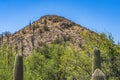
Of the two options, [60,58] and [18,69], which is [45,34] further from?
[18,69]

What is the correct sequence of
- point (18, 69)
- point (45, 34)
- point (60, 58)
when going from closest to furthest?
point (18, 69) < point (60, 58) < point (45, 34)

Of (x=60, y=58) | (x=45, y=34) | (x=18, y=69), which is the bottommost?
(x=18, y=69)

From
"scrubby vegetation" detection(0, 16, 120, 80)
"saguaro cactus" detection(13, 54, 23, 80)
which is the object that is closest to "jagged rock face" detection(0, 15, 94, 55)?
"scrubby vegetation" detection(0, 16, 120, 80)

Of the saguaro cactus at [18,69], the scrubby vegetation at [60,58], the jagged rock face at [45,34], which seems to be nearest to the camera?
the saguaro cactus at [18,69]

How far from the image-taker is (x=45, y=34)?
5340 inches

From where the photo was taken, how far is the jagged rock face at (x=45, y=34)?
12538 centimetres

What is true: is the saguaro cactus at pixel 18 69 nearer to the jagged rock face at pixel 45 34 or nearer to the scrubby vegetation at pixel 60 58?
the scrubby vegetation at pixel 60 58

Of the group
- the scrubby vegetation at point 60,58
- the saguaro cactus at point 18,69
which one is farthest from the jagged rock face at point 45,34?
the saguaro cactus at point 18,69

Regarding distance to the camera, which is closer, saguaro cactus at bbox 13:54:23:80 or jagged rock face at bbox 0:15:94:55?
saguaro cactus at bbox 13:54:23:80

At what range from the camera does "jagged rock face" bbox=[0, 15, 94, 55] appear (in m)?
125

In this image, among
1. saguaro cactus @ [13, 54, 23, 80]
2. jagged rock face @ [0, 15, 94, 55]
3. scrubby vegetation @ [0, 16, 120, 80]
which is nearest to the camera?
saguaro cactus @ [13, 54, 23, 80]

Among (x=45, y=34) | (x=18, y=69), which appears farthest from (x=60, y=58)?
(x=45, y=34)

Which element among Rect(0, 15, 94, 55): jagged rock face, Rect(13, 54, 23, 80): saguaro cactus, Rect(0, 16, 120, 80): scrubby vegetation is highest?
Rect(0, 15, 94, 55): jagged rock face

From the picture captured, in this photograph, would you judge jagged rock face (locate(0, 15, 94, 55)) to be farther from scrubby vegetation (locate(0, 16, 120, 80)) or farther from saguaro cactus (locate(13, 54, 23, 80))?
saguaro cactus (locate(13, 54, 23, 80))
